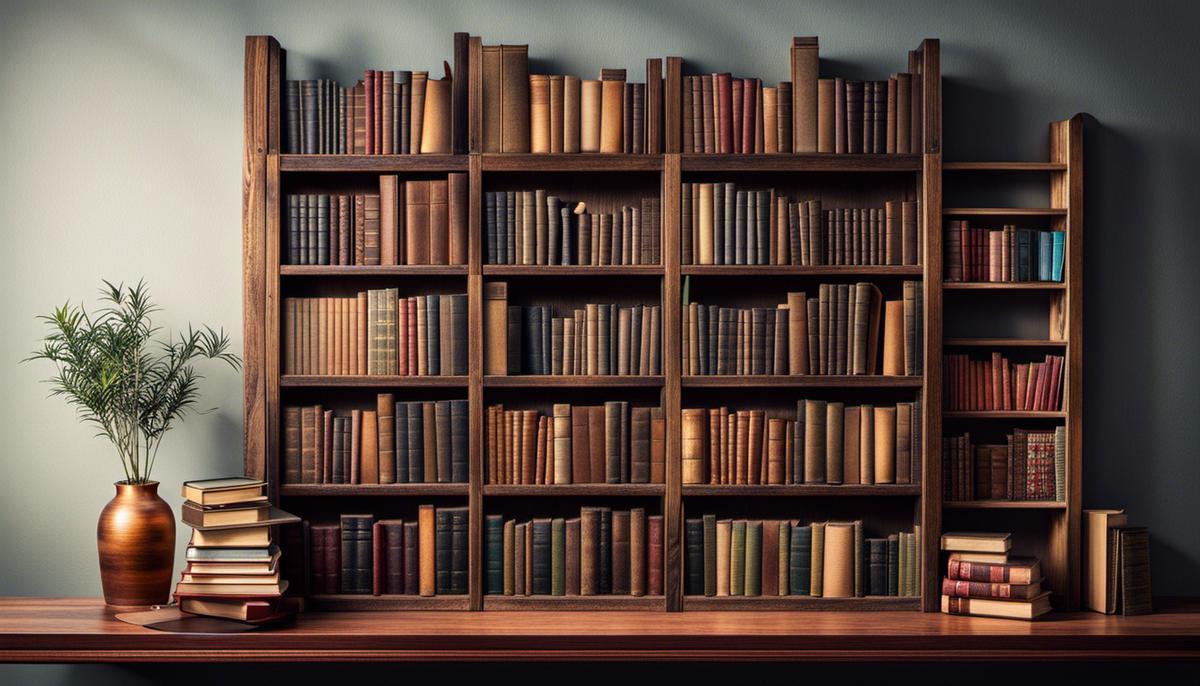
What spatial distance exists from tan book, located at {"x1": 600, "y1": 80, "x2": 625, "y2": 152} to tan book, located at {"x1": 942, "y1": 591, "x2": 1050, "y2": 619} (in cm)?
194

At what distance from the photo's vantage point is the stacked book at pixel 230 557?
330 centimetres

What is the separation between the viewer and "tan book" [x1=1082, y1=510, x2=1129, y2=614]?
3525mm

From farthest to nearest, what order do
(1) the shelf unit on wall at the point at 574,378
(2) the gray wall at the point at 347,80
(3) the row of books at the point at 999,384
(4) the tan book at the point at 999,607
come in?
(2) the gray wall at the point at 347,80 < (3) the row of books at the point at 999,384 < (1) the shelf unit on wall at the point at 574,378 < (4) the tan book at the point at 999,607

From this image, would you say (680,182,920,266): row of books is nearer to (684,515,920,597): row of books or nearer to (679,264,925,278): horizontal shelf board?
(679,264,925,278): horizontal shelf board

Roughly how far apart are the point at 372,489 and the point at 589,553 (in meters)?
0.79

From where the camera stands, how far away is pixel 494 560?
3.58 metres

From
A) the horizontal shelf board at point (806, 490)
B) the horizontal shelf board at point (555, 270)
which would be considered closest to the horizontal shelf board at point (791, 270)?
the horizontal shelf board at point (555, 270)

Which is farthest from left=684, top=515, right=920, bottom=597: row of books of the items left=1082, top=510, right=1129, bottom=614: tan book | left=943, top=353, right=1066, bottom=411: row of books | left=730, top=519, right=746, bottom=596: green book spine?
left=1082, top=510, right=1129, bottom=614: tan book

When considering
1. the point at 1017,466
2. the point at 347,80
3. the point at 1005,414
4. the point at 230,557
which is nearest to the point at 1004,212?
the point at 1005,414

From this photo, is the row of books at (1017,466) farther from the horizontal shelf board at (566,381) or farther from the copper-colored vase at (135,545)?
the copper-colored vase at (135,545)

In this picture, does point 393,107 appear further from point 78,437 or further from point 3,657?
point 3,657

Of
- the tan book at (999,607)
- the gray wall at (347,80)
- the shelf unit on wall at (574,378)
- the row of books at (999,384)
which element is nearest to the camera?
the tan book at (999,607)

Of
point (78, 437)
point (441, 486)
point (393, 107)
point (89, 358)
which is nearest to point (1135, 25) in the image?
point (393, 107)

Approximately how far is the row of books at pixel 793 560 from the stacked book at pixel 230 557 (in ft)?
4.59
